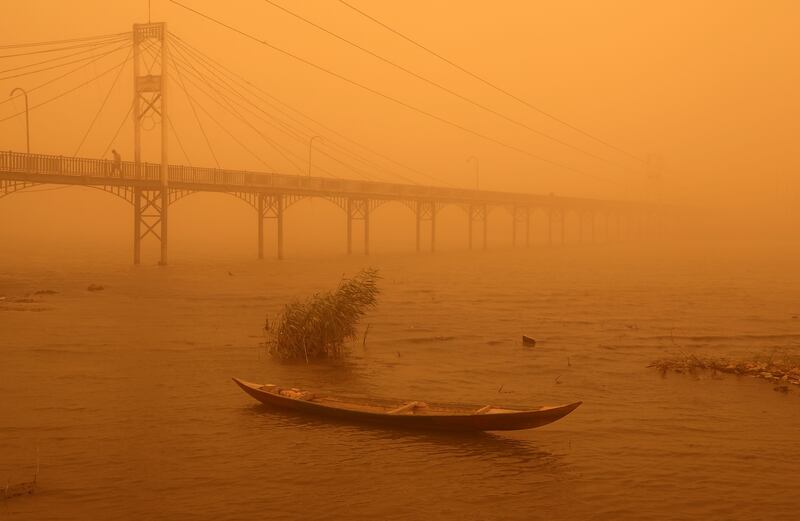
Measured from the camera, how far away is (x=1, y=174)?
48.5m

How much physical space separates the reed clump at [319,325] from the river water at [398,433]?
0.77m

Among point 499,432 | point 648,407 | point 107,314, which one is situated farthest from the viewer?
point 107,314

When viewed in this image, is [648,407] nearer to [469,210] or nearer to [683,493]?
[683,493]

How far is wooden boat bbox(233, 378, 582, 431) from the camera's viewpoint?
43.5ft

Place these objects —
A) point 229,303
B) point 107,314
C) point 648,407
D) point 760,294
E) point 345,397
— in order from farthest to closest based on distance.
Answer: point 760,294, point 229,303, point 107,314, point 648,407, point 345,397

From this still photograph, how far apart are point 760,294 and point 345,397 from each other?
1428 inches

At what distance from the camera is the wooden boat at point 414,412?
13.3 m

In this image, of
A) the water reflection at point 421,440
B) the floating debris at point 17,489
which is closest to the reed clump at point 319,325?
the water reflection at point 421,440

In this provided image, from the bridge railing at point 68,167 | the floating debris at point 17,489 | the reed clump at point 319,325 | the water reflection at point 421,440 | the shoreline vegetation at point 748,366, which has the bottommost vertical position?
the floating debris at point 17,489

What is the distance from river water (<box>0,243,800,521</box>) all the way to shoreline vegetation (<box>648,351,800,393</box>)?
1.87 feet

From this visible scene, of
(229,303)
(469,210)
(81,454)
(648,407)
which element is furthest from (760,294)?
(469,210)

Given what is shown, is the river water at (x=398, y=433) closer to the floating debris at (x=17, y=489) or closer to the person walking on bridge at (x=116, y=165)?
the floating debris at (x=17, y=489)

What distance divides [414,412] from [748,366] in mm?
10274

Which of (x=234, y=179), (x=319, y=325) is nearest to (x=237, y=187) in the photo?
(x=234, y=179)
